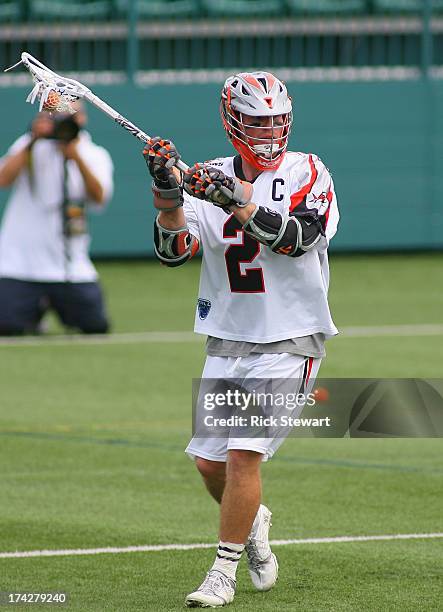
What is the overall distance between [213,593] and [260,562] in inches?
15.0

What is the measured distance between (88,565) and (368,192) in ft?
54.4

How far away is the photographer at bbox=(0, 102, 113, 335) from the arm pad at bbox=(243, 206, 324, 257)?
27.6 feet

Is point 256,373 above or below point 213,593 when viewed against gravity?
above

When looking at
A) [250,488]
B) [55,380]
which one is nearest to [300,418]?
[250,488]

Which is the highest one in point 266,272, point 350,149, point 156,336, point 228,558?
point 266,272

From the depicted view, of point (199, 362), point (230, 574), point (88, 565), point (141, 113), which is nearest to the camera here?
point (230, 574)

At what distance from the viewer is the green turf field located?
631cm

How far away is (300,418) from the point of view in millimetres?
6957

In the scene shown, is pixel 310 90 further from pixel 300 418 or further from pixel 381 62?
pixel 300 418

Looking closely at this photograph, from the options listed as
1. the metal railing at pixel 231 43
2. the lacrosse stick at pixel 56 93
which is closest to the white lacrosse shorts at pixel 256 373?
the lacrosse stick at pixel 56 93

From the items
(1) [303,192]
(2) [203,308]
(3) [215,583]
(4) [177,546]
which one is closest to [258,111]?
(1) [303,192]

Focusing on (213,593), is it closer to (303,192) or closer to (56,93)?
(303,192)

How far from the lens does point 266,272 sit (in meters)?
6.28

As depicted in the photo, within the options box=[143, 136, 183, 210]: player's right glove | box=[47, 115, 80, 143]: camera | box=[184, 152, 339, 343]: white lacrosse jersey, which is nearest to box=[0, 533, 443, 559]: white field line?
box=[184, 152, 339, 343]: white lacrosse jersey
